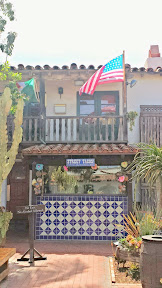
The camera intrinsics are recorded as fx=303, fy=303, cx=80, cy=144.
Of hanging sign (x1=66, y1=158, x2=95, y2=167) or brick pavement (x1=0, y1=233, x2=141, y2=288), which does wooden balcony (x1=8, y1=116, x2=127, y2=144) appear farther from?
brick pavement (x1=0, y1=233, x2=141, y2=288)

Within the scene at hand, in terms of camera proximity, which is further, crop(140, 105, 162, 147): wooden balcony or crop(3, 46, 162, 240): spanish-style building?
crop(140, 105, 162, 147): wooden balcony

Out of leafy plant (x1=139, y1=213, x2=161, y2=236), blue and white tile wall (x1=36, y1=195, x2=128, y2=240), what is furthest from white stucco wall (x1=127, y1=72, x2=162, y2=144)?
leafy plant (x1=139, y1=213, x2=161, y2=236)

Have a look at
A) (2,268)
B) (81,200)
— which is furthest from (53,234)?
(2,268)

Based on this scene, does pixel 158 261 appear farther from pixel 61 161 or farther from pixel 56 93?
pixel 56 93

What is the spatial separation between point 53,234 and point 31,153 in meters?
2.80

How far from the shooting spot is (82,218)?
396 inches

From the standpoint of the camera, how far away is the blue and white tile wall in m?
10.0

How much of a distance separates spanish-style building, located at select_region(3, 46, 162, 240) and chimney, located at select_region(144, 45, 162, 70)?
46mm

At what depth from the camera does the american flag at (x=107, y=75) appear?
32.4ft

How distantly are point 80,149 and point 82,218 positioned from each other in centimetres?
232

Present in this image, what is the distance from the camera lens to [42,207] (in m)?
7.68

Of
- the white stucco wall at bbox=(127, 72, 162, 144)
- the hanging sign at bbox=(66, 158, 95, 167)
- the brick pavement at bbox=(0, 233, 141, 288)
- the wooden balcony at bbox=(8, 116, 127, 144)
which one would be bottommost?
the brick pavement at bbox=(0, 233, 141, 288)

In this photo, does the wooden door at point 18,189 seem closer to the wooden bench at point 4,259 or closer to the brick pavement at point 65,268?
the brick pavement at point 65,268

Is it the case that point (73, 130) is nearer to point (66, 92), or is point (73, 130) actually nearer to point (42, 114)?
point (42, 114)
